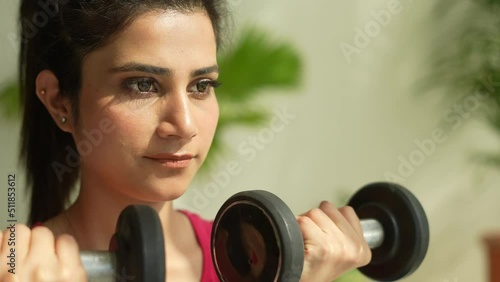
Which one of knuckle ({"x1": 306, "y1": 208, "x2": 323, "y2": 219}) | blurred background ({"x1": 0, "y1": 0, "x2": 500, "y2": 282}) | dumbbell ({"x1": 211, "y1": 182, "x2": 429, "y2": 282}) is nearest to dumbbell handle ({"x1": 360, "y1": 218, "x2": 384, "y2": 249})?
dumbbell ({"x1": 211, "y1": 182, "x2": 429, "y2": 282})

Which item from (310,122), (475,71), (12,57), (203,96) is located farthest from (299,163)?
(203,96)

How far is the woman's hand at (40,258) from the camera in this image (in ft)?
2.48

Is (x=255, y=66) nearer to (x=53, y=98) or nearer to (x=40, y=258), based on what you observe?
(x=53, y=98)

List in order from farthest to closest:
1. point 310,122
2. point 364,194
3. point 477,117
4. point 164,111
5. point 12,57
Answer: point 477,117, point 310,122, point 12,57, point 364,194, point 164,111

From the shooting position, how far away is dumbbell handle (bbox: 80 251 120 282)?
79 cm

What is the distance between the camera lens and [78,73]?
1006 millimetres

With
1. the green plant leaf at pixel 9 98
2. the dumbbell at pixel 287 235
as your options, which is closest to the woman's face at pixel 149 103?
the dumbbell at pixel 287 235

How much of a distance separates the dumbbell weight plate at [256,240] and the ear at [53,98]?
304 mm

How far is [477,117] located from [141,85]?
4.93 ft

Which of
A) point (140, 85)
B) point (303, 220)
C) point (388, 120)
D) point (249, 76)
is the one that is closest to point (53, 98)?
point (140, 85)

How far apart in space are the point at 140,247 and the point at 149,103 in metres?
0.27

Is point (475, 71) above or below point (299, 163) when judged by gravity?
above

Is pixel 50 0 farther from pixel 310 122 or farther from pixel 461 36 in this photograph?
pixel 461 36

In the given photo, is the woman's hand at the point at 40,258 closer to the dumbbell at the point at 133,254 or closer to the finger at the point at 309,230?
the dumbbell at the point at 133,254
